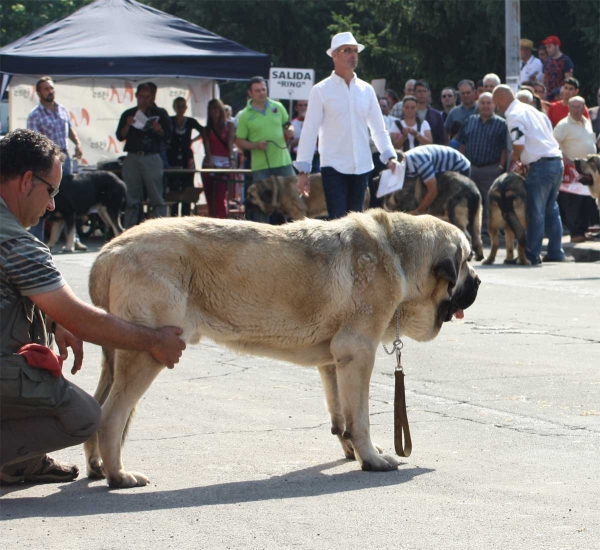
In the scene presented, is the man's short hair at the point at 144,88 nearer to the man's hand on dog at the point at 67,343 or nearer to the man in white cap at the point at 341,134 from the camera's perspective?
the man in white cap at the point at 341,134

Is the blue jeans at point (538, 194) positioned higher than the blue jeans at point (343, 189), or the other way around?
the blue jeans at point (343, 189)

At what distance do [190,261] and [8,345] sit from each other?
1066 mm

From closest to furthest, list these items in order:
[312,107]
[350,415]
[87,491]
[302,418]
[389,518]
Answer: [389,518]
[87,491]
[350,415]
[302,418]
[312,107]

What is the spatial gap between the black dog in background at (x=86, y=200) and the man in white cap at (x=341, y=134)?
6.80m

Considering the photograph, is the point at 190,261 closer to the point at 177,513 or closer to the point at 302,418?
the point at 177,513

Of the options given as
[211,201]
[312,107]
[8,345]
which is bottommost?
[211,201]

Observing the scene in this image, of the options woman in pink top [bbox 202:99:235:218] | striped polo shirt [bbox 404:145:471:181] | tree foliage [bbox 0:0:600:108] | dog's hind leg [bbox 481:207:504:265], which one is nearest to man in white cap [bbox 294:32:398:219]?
striped polo shirt [bbox 404:145:471:181]

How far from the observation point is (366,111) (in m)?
11.0

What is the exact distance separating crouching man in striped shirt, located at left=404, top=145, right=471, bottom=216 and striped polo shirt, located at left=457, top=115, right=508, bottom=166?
1.31 m

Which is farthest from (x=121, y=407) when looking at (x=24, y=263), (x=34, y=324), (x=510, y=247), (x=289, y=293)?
(x=510, y=247)

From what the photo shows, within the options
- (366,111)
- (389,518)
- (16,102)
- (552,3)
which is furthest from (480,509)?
(552,3)

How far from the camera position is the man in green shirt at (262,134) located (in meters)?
17.0

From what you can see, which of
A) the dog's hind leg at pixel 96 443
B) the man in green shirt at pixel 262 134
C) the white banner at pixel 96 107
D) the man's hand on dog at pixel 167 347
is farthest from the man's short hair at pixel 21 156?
the white banner at pixel 96 107

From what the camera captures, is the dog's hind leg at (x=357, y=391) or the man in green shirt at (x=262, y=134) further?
the man in green shirt at (x=262, y=134)
